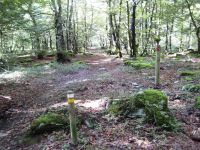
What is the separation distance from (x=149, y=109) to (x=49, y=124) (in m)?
2.23

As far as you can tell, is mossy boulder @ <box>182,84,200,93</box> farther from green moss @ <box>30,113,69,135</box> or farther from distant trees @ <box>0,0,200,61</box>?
distant trees @ <box>0,0,200,61</box>

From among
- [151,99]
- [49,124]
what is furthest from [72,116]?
[151,99]

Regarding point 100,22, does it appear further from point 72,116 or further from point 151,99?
point 72,116

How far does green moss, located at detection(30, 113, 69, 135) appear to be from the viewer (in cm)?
571

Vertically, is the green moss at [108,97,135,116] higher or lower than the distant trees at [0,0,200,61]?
lower

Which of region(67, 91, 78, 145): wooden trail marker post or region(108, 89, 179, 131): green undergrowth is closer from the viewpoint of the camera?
region(67, 91, 78, 145): wooden trail marker post

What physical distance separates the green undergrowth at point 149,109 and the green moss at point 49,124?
1.21 m

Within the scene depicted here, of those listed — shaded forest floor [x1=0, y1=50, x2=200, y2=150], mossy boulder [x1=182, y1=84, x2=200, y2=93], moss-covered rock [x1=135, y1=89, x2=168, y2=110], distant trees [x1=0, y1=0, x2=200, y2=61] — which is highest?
distant trees [x1=0, y1=0, x2=200, y2=61]

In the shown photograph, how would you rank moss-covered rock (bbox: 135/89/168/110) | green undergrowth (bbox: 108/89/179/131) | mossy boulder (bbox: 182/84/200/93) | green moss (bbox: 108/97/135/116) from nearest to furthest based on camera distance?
green undergrowth (bbox: 108/89/179/131) < moss-covered rock (bbox: 135/89/168/110) < green moss (bbox: 108/97/135/116) < mossy boulder (bbox: 182/84/200/93)

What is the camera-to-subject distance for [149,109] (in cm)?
582

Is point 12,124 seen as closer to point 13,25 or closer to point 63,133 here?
point 63,133

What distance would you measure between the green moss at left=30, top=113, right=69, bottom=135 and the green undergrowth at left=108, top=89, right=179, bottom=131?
1.21m

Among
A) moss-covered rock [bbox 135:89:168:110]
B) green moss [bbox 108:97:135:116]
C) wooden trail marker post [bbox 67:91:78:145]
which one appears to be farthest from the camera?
green moss [bbox 108:97:135:116]

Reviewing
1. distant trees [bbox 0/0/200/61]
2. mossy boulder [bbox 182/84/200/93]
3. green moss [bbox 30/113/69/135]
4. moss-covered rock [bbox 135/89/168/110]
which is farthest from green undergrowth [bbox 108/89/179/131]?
distant trees [bbox 0/0/200/61]
